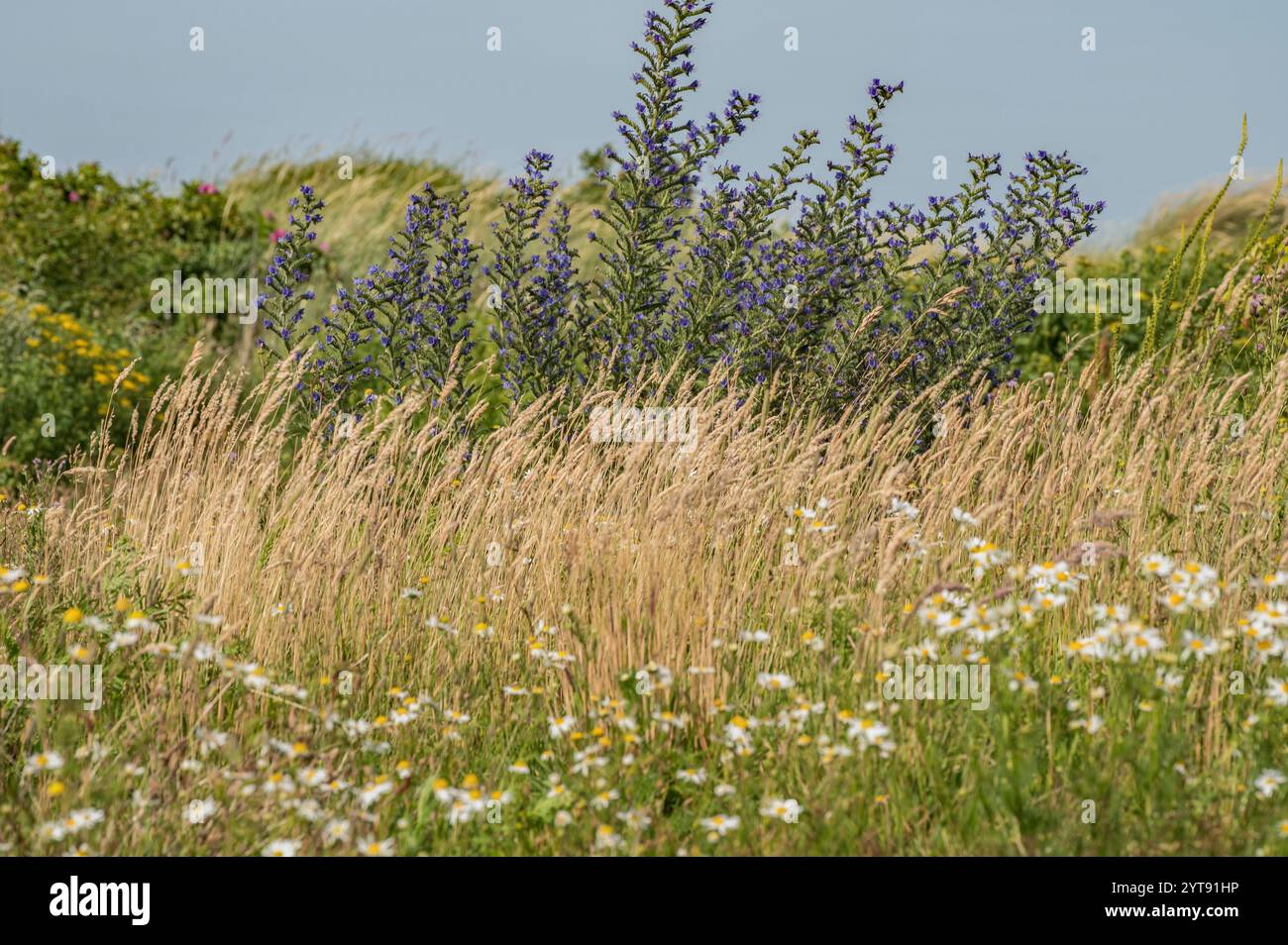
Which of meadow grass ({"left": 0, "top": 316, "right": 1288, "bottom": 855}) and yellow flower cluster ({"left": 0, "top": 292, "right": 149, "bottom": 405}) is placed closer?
meadow grass ({"left": 0, "top": 316, "right": 1288, "bottom": 855})

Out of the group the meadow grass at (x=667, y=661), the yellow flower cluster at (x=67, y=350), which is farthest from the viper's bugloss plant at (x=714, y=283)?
the yellow flower cluster at (x=67, y=350)

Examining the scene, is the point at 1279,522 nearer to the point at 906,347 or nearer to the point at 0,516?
the point at 906,347

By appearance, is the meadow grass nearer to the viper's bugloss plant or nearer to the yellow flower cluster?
the viper's bugloss plant

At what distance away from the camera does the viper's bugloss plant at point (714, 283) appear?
649 centimetres

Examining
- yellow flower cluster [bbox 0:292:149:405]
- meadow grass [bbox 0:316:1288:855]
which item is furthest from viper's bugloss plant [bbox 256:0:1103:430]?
yellow flower cluster [bbox 0:292:149:405]

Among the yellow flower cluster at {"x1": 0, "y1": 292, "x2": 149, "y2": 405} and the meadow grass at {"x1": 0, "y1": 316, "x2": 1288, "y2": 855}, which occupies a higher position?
the yellow flower cluster at {"x1": 0, "y1": 292, "x2": 149, "y2": 405}

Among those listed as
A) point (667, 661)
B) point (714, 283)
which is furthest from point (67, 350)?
point (667, 661)

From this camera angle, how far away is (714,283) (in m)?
6.63

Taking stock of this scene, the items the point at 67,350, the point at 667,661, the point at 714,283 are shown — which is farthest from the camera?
the point at 67,350

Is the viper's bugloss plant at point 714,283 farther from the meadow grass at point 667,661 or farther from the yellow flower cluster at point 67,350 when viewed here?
the yellow flower cluster at point 67,350

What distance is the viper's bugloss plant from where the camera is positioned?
6.49 meters

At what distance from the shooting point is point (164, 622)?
433 centimetres

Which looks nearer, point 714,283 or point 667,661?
point 667,661

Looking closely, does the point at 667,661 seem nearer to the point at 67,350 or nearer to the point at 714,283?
the point at 714,283
